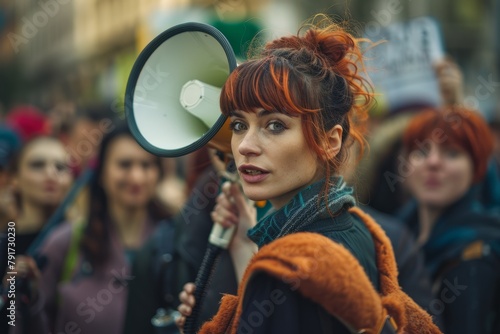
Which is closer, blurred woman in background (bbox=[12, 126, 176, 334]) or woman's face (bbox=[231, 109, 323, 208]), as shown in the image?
woman's face (bbox=[231, 109, 323, 208])

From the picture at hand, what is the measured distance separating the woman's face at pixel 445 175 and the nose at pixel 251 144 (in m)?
1.96

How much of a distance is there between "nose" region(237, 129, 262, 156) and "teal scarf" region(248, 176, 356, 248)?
7.0 inches

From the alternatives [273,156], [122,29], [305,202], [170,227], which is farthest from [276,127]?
[122,29]

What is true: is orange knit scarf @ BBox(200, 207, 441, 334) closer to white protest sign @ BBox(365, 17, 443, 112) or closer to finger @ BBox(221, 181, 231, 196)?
finger @ BBox(221, 181, 231, 196)

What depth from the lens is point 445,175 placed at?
12.0 feet

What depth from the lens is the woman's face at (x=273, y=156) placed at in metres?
1.96

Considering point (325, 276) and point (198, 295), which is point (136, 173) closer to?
point (198, 295)

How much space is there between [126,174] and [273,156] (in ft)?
7.35

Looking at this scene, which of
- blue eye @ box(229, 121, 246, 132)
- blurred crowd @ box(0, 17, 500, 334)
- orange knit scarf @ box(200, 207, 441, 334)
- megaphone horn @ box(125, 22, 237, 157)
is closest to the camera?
orange knit scarf @ box(200, 207, 441, 334)

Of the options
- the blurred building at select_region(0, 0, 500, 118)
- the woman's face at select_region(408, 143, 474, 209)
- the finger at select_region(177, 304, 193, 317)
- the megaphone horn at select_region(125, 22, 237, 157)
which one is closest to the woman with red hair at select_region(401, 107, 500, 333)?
the woman's face at select_region(408, 143, 474, 209)

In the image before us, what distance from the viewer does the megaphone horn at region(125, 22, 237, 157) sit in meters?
2.20

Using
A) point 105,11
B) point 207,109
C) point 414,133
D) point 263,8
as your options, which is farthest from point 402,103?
point 105,11

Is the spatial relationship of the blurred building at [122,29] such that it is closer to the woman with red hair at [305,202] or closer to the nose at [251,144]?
the woman with red hair at [305,202]

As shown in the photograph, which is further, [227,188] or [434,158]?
[434,158]
